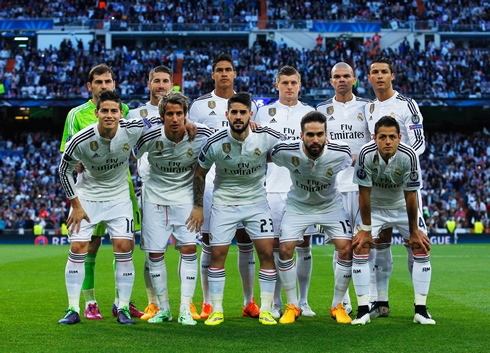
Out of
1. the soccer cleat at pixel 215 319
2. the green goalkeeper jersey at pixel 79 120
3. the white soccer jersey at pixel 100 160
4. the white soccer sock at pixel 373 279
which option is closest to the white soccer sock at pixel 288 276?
the soccer cleat at pixel 215 319

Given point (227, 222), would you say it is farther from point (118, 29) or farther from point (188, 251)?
point (118, 29)

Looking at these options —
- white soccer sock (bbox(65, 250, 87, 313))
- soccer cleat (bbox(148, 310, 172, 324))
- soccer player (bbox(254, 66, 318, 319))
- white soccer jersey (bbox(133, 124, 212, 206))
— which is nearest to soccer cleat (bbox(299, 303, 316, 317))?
soccer player (bbox(254, 66, 318, 319))

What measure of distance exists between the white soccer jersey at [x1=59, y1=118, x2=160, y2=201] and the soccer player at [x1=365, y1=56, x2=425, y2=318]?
107 inches

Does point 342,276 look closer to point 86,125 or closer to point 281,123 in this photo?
point 281,123

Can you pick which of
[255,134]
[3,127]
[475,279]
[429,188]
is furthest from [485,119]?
[255,134]

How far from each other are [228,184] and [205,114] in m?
1.20

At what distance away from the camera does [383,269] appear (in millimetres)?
6441

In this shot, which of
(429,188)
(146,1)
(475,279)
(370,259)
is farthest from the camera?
(146,1)

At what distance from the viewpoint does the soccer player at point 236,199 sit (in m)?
5.91

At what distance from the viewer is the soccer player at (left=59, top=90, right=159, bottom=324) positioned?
19.2 feet

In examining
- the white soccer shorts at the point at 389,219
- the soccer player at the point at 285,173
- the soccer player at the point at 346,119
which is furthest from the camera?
the soccer player at the point at 346,119

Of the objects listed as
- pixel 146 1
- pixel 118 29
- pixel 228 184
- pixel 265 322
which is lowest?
pixel 265 322

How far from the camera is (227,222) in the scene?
19.6 ft

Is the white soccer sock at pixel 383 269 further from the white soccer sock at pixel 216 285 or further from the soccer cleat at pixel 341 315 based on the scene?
the white soccer sock at pixel 216 285
